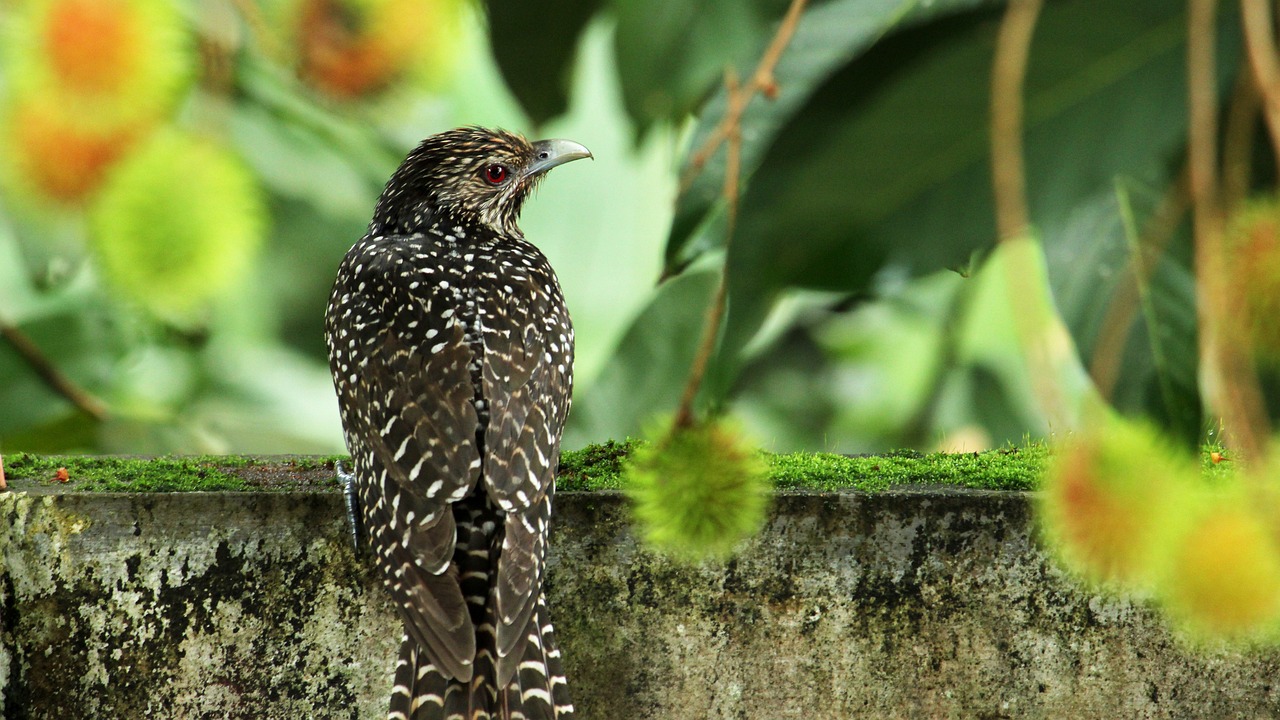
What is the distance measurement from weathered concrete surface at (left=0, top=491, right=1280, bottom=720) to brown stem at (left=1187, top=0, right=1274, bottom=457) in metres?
1.53

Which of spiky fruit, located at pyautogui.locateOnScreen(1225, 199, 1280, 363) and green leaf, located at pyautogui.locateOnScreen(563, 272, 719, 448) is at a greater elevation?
green leaf, located at pyautogui.locateOnScreen(563, 272, 719, 448)

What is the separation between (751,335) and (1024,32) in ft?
0.41

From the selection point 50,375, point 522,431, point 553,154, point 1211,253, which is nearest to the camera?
point 1211,253

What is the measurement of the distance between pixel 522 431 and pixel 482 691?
0.37 meters

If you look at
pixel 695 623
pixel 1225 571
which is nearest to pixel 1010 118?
pixel 1225 571

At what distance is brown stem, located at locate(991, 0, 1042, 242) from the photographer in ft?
1.17

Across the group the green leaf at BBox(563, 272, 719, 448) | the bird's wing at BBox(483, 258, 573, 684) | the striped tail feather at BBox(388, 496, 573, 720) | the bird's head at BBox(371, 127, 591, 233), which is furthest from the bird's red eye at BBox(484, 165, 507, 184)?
the striped tail feather at BBox(388, 496, 573, 720)

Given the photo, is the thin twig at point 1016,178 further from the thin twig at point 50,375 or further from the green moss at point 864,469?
the thin twig at point 50,375

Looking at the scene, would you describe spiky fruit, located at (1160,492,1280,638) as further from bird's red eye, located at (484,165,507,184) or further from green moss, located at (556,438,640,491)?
bird's red eye, located at (484,165,507,184)

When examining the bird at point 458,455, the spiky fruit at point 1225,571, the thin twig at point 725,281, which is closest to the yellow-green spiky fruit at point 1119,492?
the spiky fruit at point 1225,571

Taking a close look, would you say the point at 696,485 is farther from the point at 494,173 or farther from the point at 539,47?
the point at 494,173

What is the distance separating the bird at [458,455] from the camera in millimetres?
1719

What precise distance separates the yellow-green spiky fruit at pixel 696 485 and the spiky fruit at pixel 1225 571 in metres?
0.17

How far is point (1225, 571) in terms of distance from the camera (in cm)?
Result: 41
